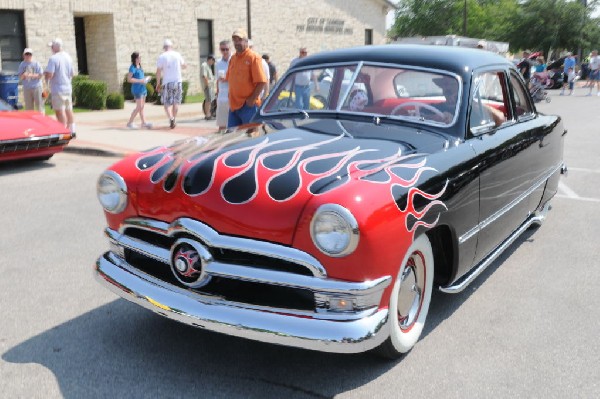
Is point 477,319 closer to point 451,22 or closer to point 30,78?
point 30,78

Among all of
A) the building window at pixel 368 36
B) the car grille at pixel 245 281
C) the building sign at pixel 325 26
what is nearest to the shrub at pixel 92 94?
the building sign at pixel 325 26

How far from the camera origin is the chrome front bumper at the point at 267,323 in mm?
2729

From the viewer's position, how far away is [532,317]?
385 cm

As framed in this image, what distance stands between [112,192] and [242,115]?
3824mm

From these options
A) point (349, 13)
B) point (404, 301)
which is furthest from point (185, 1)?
point (404, 301)

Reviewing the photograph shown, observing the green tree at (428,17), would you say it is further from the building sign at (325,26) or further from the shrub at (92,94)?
the shrub at (92,94)

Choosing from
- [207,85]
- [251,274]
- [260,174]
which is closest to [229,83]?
[260,174]

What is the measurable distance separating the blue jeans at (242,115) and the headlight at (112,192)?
370 cm

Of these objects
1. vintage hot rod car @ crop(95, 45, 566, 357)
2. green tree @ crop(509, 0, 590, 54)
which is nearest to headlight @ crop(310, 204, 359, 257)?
vintage hot rod car @ crop(95, 45, 566, 357)

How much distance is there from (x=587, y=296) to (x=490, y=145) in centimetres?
122

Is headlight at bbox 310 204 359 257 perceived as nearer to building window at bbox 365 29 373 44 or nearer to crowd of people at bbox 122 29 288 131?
crowd of people at bbox 122 29 288 131

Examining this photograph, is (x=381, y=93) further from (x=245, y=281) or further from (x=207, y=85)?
(x=207, y=85)

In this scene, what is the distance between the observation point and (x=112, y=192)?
11.3 feet

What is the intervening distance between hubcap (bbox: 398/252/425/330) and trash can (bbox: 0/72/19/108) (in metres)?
13.9
